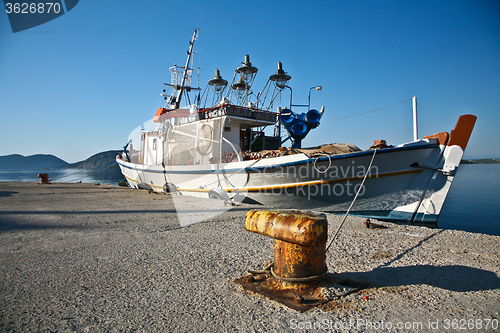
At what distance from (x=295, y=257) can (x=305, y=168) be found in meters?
5.32

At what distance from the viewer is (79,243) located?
140 inches

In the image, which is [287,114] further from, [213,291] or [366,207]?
[213,291]

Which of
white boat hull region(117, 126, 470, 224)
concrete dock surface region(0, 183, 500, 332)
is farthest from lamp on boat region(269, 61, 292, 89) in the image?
concrete dock surface region(0, 183, 500, 332)

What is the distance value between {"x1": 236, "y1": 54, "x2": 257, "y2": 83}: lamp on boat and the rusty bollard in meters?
15.3

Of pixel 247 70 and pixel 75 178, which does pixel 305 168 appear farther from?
pixel 75 178

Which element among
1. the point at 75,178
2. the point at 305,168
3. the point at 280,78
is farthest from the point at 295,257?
the point at 75,178

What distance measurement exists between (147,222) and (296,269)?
3533 millimetres

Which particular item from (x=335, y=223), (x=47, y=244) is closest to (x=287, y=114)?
(x=335, y=223)

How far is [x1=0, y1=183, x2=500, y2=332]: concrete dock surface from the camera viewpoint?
178cm

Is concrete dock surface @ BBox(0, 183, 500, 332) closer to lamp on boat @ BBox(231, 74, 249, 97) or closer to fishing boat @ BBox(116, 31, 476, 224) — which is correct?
fishing boat @ BBox(116, 31, 476, 224)

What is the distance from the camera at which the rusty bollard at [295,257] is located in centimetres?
205

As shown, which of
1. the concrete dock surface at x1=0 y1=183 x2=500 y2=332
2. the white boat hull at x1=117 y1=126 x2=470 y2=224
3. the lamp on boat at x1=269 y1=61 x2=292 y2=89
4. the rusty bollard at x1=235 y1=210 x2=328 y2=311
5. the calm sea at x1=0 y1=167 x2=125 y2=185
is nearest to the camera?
the concrete dock surface at x1=0 y1=183 x2=500 y2=332

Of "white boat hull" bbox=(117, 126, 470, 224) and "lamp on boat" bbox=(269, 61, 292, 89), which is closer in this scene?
"white boat hull" bbox=(117, 126, 470, 224)

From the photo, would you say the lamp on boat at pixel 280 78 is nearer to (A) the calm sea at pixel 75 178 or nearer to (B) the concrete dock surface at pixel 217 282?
(A) the calm sea at pixel 75 178
